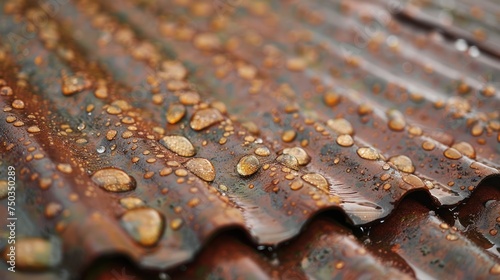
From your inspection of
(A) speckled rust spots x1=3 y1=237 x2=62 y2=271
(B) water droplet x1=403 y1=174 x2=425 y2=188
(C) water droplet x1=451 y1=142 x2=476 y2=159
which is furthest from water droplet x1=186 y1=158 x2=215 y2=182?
(C) water droplet x1=451 y1=142 x2=476 y2=159

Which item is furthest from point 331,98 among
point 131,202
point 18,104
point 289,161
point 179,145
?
point 18,104

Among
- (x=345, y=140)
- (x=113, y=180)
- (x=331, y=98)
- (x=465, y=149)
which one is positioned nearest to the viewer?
(x=113, y=180)

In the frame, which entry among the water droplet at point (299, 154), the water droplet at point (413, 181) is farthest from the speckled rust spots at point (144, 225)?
the water droplet at point (413, 181)

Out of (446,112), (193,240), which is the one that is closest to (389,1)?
(446,112)

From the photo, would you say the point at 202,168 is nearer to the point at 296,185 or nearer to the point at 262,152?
the point at 262,152

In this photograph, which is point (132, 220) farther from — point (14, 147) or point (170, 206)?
point (14, 147)

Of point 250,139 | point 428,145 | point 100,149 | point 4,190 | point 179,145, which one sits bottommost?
point 4,190
